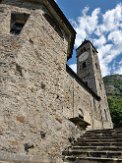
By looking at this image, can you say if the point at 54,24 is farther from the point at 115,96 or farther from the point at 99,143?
the point at 115,96

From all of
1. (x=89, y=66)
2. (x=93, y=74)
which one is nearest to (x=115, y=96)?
(x=89, y=66)

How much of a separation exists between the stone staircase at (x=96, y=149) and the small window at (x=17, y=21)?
417 centimetres

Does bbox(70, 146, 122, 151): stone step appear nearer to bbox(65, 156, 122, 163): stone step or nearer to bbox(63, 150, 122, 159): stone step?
bbox(63, 150, 122, 159): stone step

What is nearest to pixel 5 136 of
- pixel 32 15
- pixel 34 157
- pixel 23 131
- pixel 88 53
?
pixel 23 131

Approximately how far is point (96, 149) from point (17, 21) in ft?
15.7

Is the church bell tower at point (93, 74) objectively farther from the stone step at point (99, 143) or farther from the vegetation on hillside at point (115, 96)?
the stone step at point (99, 143)

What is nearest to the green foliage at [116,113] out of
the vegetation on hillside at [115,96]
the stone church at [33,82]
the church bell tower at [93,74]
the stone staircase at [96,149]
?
the vegetation on hillside at [115,96]

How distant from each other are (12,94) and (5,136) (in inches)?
36.2

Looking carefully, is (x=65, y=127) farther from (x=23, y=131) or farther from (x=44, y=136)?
(x=23, y=131)

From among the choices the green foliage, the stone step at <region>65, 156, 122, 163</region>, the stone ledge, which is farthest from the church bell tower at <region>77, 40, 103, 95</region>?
the stone ledge

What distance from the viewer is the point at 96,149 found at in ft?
18.8

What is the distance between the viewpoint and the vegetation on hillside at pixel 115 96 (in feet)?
88.7

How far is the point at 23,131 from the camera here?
3.86 m

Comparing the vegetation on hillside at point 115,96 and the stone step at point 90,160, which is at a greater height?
the vegetation on hillside at point 115,96
